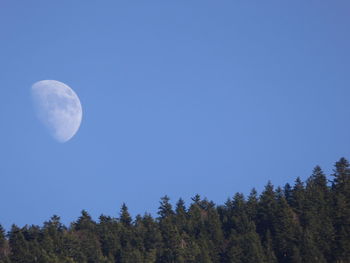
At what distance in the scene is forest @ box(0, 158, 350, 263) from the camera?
78875 millimetres

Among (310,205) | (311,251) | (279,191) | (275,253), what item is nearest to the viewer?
(311,251)

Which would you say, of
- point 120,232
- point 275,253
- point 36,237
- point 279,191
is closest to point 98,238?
point 120,232

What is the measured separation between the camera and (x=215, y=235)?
288 ft

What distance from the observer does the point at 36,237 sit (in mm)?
87812

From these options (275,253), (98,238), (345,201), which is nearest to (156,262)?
(98,238)

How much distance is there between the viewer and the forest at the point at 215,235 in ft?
259

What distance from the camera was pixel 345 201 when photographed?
92.7 metres

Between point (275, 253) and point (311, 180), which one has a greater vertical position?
point (311, 180)

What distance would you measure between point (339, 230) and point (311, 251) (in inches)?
475

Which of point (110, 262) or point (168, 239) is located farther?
point (168, 239)

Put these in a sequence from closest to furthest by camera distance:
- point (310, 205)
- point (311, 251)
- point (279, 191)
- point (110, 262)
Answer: point (110, 262), point (311, 251), point (310, 205), point (279, 191)

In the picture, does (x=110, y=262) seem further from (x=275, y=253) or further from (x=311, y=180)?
(x=311, y=180)

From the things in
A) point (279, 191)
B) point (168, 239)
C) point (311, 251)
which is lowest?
point (311, 251)

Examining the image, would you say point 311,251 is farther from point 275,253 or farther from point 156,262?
point 156,262
